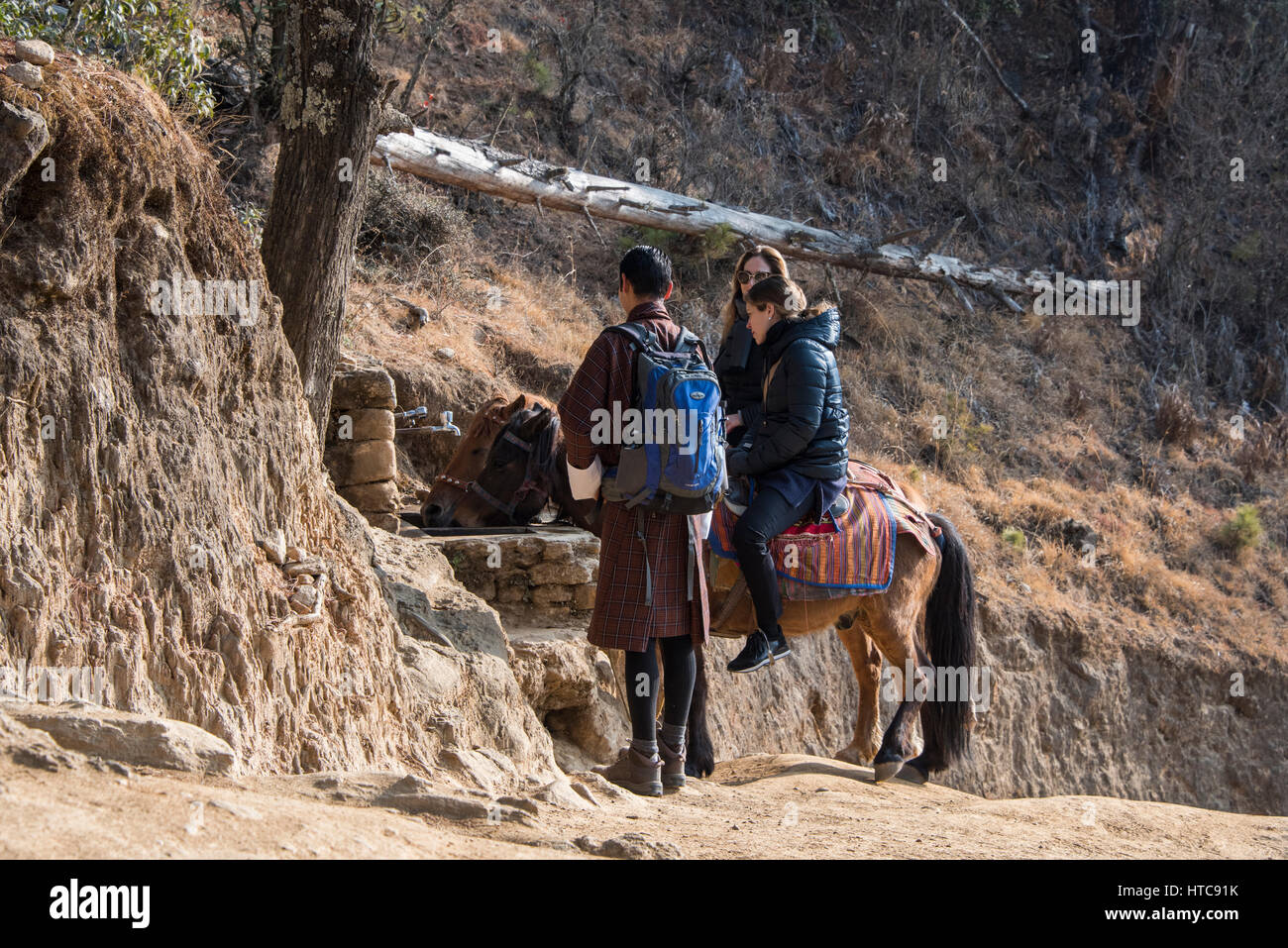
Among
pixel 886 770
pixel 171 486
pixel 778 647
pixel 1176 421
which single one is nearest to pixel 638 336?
pixel 171 486

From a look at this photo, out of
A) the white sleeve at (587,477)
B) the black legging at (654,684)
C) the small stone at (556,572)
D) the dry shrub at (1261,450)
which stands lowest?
the black legging at (654,684)

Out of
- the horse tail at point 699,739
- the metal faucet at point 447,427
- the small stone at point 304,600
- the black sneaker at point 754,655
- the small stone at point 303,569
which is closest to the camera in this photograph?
the small stone at point 304,600

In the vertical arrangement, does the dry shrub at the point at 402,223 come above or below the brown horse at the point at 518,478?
above

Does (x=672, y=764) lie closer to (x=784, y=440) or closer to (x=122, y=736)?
(x=784, y=440)

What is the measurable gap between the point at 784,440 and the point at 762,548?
624 mm

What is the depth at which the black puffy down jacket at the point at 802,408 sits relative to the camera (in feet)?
21.4

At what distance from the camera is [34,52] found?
4.48 metres

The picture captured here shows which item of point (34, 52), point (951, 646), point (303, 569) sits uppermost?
point (34, 52)

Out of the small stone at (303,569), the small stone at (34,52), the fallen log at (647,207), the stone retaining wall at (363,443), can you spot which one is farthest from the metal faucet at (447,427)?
the fallen log at (647,207)

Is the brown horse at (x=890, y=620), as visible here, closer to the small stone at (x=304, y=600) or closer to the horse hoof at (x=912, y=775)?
the horse hoof at (x=912, y=775)

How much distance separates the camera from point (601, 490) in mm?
5348

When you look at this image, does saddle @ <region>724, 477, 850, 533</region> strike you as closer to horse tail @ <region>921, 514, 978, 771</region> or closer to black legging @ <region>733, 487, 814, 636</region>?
black legging @ <region>733, 487, 814, 636</region>

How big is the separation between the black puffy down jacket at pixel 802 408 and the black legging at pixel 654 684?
1539 mm
